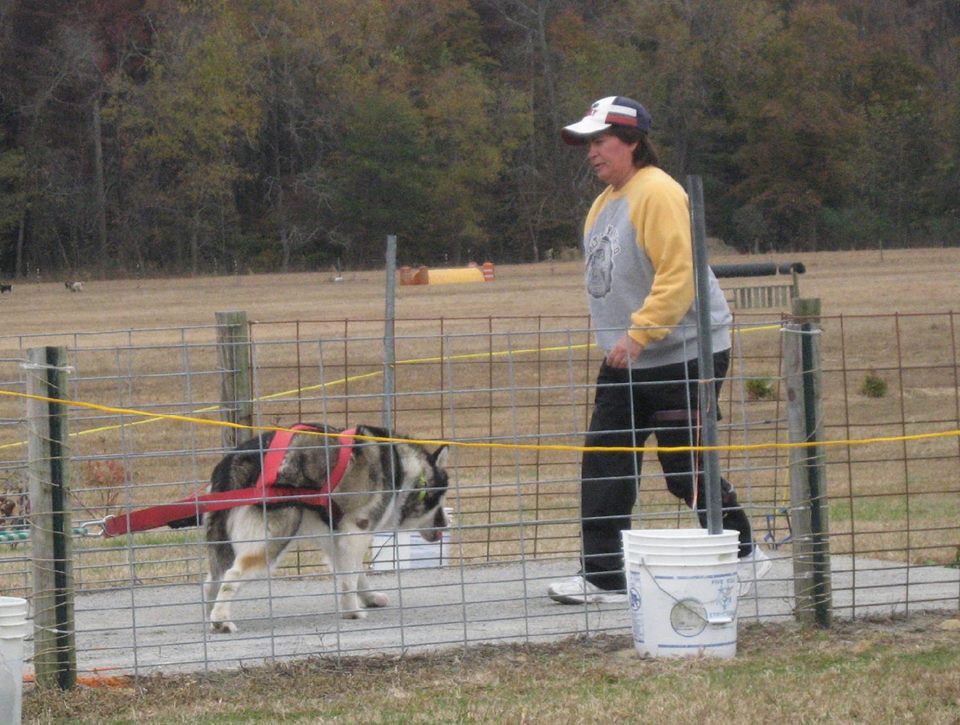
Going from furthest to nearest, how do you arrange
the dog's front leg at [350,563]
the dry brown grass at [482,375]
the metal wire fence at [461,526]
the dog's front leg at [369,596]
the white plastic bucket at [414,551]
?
1. the white plastic bucket at [414,551]
2. the dry brown grass at [482,375]
3. the dog's front leg at [369,596]
4. the dog's front leg at [350,563]
5. the metal wire fence at [461,526]

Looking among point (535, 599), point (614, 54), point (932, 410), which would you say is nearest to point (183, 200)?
point (614, 54)

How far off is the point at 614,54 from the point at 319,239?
15.1 metres

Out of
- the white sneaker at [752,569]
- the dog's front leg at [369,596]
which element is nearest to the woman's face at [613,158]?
the white sneaker at [752,569]

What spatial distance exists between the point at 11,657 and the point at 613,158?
2912 millimetres

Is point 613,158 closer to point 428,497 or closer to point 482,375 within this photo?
point 428,497

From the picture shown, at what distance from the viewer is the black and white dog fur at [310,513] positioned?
19.5 feet

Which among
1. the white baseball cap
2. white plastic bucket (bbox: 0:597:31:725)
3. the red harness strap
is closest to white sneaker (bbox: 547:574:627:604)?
the red harness strap

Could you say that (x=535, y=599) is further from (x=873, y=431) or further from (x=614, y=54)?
(x=614, y=54)

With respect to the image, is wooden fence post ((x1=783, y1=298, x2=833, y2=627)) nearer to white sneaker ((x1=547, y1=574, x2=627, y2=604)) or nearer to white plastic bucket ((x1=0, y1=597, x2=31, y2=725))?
white sneaker ((x1=547, y1=574, x2=627, y2=604))

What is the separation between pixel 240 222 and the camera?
58750 millimetres

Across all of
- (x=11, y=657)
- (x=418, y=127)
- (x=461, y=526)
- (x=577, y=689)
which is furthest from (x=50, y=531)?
(x=418, y=127)

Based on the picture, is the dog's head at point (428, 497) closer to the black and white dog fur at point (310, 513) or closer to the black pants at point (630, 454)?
the black and white dog fur at point (310, 513)

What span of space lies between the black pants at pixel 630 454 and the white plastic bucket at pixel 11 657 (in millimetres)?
2127

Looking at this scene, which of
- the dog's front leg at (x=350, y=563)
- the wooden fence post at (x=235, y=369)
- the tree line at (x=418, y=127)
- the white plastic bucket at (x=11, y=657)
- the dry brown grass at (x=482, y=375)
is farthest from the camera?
the tree line at (x=418, y=127)
